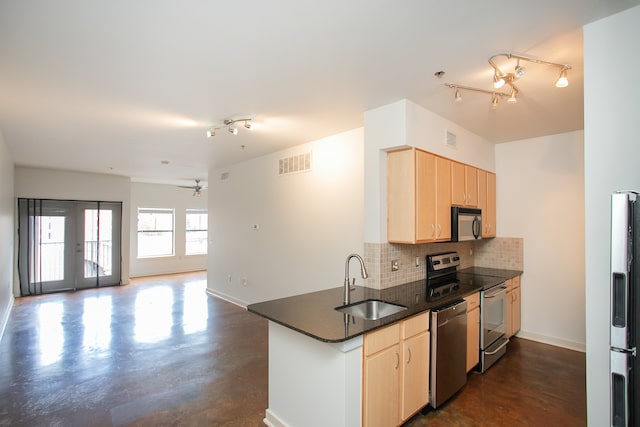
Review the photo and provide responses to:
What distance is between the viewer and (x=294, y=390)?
2.26 meters

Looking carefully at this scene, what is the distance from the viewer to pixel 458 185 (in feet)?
11.6

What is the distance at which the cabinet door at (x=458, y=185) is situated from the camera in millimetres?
3426

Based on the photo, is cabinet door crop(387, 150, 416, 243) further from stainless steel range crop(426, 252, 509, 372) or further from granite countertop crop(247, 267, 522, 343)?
stainless steel range crop(426, 252, 509, 372)

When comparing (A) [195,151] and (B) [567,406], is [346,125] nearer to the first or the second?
(A) [195,151]

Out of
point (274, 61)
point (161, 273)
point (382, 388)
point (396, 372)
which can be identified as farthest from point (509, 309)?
point (161, 273)

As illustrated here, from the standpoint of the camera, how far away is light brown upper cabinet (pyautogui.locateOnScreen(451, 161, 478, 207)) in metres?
3.45

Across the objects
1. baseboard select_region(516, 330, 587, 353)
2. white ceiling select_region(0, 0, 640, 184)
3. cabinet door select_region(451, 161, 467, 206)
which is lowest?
baseboard select_region(516, 330, 587, 353)

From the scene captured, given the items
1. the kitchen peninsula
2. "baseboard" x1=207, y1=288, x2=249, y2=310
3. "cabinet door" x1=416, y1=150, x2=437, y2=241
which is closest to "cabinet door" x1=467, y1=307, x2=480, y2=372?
the kitchen peninsula

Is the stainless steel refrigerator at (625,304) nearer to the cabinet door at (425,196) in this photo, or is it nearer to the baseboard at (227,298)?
the cabinet door at (425,196)

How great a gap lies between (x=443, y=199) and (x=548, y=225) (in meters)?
1.93

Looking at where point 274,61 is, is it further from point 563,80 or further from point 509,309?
point 509,309

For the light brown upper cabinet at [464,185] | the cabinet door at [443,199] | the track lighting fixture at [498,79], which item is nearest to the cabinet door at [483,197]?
the light brown upper cabinet at [464,185]

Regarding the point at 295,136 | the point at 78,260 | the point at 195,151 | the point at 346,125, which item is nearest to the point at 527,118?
the point at 346,125

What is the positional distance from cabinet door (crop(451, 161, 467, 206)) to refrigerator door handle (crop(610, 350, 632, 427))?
234cm
